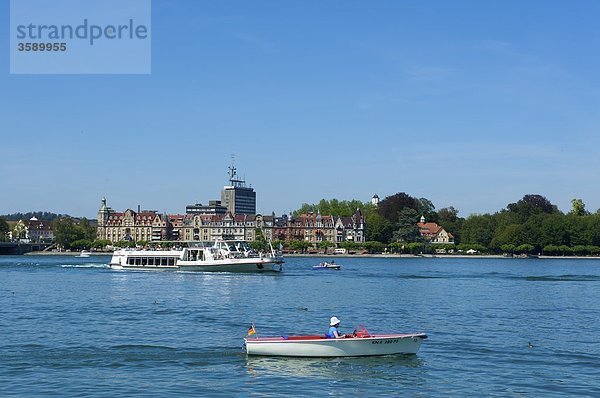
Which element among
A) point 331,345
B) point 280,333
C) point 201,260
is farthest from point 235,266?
point 331,345

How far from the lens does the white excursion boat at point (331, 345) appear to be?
37.1 m

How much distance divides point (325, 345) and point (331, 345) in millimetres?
280

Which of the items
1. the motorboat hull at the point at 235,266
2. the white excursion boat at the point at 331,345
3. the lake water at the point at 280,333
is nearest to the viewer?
the lake water at the point at 280,333

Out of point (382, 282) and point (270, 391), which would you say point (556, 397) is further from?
point (382, 282)

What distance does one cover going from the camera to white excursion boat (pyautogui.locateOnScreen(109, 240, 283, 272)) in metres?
108

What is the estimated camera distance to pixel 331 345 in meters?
37.2

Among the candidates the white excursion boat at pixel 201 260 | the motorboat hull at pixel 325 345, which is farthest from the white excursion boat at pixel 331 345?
the white excursion boat at pixel 201 260

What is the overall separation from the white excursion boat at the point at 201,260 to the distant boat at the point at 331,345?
70.1 m

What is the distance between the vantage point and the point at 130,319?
53531mm

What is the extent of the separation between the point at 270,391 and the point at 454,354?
11.8 m

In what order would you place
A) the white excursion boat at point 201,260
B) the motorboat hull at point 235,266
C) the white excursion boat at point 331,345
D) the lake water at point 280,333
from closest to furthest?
the lake water at point 280,333
the white excursion boat at point 331,345
the motorboat hull at point 235,266
the white excursion boat at point 201,260

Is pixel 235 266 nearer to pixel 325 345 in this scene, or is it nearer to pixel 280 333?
pixel 280 333

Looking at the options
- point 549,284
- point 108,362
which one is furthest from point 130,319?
point 549,284

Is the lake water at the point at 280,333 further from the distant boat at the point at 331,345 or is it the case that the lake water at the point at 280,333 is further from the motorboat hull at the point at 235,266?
the motorboat hull at the point at 235,266
